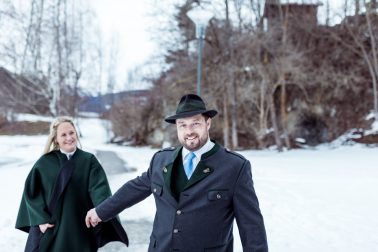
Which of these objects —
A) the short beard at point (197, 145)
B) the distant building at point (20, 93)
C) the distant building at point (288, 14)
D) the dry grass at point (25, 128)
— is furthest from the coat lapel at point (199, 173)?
the dry grass at point (25, 128)

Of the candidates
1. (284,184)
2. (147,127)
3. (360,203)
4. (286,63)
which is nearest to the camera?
(360,203)

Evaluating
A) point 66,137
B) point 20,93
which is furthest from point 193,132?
point 20,93

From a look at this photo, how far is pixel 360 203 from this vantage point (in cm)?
789

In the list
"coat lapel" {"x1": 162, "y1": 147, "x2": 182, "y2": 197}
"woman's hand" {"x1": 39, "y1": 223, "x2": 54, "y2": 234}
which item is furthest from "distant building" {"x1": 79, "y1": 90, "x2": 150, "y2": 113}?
"coat lapel" {"x1": 162, "y1": 147, "x2": 182, "y2": 197}

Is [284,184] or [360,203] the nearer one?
[360,203]

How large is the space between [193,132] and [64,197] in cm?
160

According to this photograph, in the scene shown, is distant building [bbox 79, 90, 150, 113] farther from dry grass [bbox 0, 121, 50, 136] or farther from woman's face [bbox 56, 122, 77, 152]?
woman's face [bbox 56, 122, 77, 152]

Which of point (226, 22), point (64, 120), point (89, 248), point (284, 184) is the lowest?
point (284, 184)

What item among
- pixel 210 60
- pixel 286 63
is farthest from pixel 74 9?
pixel 286 63

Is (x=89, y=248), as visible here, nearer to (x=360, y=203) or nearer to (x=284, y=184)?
(x=360, y=203)

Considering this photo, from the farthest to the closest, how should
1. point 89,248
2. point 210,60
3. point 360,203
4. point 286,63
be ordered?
point 210,60 → point 286,63 → point 360,203 → point 89,248

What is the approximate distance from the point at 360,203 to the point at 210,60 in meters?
15.9

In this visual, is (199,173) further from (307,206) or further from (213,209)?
(307,206)

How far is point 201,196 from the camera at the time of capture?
2.29 meters
